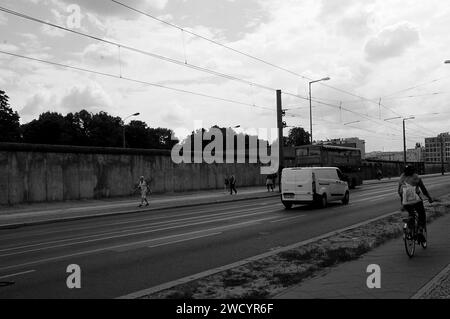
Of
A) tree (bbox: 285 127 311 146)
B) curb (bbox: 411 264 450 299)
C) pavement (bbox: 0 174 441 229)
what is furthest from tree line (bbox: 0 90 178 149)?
curb (bbox: 411 264 450 299)

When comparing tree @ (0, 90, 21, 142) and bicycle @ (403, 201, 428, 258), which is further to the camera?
tree @ (0, 90, 21, 142)

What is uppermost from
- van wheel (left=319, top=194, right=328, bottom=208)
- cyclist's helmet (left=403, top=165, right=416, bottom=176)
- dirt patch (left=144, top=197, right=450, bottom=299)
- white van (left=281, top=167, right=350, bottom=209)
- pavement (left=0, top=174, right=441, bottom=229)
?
cyclist's helmet (left=403, top=165, right=416, bottom=176)

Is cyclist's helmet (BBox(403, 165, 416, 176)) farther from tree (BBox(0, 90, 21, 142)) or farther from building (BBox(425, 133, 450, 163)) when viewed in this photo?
building (BBox(425, 133, 450, 163))

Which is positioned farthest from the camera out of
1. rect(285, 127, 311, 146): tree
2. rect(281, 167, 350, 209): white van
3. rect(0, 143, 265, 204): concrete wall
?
rect(285, 127, 311, 146): tree

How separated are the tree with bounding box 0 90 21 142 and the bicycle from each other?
2918 inches

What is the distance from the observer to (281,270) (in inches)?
311

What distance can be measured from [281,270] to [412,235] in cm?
282

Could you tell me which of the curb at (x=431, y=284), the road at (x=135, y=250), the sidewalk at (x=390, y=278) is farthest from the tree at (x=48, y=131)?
the curb at (x=431, y=284)

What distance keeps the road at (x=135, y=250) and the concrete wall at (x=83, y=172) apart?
30.9ft

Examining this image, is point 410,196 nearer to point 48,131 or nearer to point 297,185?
point 297,185

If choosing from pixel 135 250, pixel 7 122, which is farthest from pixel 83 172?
pixel 7 122

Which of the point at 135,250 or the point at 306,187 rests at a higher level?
the point at 306,187

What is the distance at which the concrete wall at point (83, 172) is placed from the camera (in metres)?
26.3

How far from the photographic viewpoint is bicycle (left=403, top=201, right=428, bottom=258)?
8841 millimetres
